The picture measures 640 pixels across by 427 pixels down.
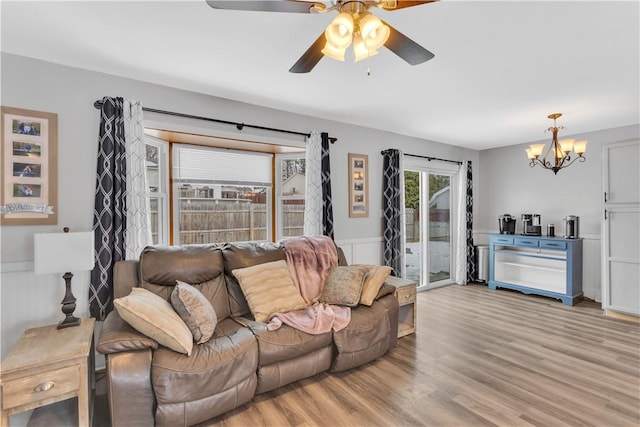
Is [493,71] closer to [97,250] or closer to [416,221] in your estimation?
[416,221]

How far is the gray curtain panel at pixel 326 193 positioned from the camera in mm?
3727

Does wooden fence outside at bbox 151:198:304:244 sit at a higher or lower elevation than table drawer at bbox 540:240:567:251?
higher

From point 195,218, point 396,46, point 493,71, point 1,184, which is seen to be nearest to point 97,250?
point 1,184

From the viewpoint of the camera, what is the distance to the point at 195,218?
10.8ft

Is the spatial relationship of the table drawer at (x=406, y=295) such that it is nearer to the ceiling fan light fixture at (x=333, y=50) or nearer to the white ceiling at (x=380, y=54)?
the white ceiling at (x=380, y=54)

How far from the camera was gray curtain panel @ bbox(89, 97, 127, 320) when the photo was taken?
8.13ft

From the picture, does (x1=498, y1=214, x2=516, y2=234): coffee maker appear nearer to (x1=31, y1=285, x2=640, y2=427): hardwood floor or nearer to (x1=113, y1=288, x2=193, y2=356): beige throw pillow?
(x1=31, y1=285, x2=640, y2=427): hardwood floor

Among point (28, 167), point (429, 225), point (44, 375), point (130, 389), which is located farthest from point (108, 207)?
point (429, 225)

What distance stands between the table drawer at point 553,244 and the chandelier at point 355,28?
180 inches

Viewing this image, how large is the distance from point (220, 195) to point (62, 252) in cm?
158

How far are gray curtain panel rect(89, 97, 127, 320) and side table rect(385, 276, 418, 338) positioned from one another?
2593 mm

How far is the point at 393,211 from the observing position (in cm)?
439

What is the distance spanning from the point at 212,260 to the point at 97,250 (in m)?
0.87

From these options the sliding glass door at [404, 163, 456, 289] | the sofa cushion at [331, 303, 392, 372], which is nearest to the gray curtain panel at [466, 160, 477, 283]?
the sliding glass door at [404, 163, 456, 289]
